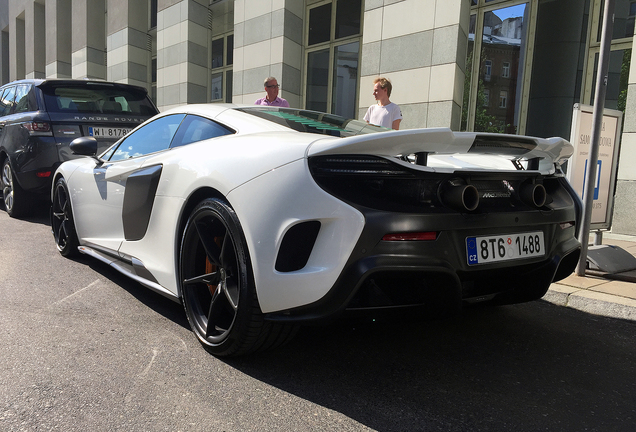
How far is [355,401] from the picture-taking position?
2.08 metres

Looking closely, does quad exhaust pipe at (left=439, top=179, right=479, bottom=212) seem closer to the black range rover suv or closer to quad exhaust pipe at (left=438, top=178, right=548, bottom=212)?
quad exhaust pipe at (left=438, top=178, right=548, bottom=212)

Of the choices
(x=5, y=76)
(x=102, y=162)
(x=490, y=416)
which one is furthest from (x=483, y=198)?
(x=5, y=76)

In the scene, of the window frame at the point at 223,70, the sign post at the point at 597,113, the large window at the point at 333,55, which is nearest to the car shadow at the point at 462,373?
the sign post at the point at 597,113

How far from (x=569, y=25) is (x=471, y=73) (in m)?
1.73

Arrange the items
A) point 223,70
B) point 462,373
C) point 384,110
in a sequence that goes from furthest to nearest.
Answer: point 223,70, point 384,110, point 462,373

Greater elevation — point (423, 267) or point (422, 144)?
point (422, 144)

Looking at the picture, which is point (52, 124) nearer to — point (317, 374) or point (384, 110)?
point (384, 110)

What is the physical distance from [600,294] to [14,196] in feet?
21.0

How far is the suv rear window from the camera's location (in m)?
6.16

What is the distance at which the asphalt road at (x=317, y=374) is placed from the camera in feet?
6.35

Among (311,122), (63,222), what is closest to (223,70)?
(63,222)

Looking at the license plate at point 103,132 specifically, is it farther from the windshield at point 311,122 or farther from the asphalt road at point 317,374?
the windshield at point 311,122

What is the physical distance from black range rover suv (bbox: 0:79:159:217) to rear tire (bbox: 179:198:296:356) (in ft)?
13.4

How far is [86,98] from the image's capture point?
624 centimetres
